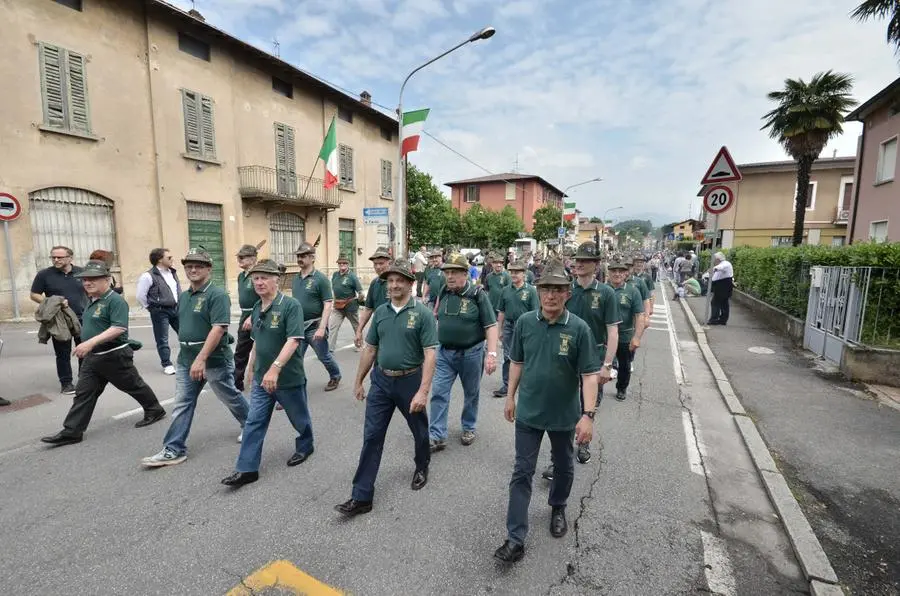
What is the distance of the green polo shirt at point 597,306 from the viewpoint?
4.63 metres

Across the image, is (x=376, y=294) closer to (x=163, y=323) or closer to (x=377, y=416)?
(x=377, y=416)

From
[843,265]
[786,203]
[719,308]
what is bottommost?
[719,308]

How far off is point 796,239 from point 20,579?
91.3ft

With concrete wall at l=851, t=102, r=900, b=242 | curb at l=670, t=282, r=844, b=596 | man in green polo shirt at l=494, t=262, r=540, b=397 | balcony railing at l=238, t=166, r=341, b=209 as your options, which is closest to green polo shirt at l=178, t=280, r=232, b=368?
man in green polo shirt at l=494, t=262, r=540, b=397

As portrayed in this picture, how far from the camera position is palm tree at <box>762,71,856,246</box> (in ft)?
63.4

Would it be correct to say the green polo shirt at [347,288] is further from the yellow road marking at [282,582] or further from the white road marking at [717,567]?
the white road marking at [717,567]

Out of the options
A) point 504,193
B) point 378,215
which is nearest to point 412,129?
point 378,215

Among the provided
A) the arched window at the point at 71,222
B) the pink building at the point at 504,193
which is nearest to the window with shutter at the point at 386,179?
the arched window at the point at 71,222

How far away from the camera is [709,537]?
3.21 meters

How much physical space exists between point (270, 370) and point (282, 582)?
1.56 m

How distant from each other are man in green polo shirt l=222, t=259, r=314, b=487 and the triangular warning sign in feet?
28.3

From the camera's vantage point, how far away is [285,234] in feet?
62.9

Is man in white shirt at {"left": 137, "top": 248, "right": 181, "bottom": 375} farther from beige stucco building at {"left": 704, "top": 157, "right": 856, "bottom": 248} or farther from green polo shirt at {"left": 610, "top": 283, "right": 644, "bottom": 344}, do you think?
beige stucco building at {"left": 704, "top": 157, "right": 856, "bottom": 248}

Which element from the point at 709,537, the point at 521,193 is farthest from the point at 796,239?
the point at 521,193
